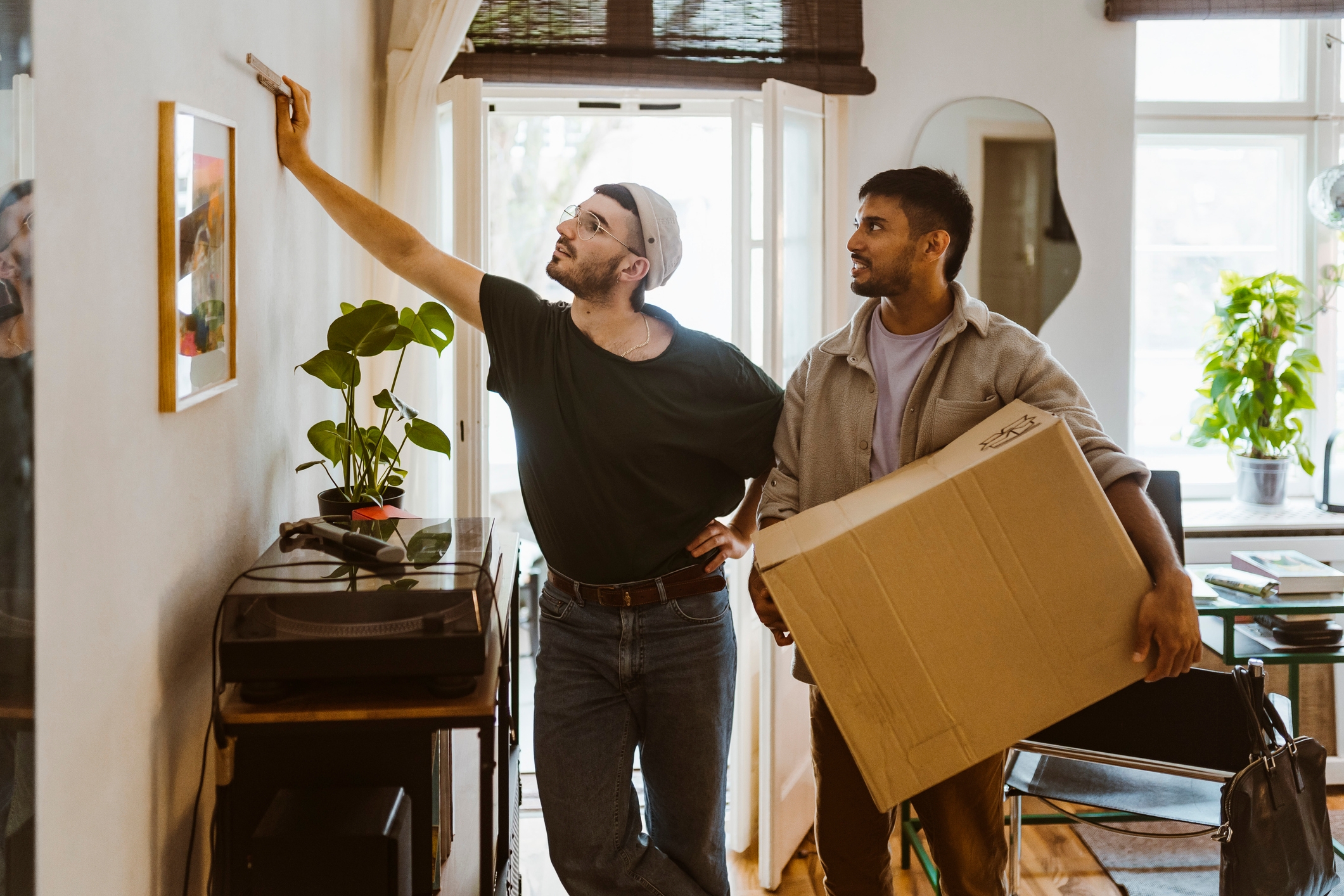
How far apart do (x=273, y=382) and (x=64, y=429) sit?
79cm

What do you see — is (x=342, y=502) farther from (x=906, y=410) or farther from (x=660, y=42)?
(x=660, y=42)

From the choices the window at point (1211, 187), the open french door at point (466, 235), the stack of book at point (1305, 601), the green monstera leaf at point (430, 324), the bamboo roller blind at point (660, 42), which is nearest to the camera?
the green monstera leaf at point (430, 324)

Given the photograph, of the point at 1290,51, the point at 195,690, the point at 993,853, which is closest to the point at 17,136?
the point at 195,690

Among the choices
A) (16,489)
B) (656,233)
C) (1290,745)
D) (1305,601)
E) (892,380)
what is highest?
(656,233)

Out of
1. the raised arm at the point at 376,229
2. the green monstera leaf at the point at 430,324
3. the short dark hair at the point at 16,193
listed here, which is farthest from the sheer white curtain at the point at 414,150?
the short dark hair at the point at 16,193

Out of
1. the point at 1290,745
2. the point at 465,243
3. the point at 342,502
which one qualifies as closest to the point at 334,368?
the point at 342,502

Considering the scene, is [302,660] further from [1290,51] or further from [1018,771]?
[1290,51]

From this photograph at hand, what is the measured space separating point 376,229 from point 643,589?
2.51 feet

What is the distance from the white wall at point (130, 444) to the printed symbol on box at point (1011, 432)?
1042 millimetres

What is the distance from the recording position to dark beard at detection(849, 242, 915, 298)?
5.60ft

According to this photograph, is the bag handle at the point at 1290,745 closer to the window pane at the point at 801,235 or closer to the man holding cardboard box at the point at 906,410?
the man holding cardboard box at the point at 906,410

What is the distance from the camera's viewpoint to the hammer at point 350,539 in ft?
4.46

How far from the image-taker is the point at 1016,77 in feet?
9.96

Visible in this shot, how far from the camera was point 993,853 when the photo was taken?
1.76 m
